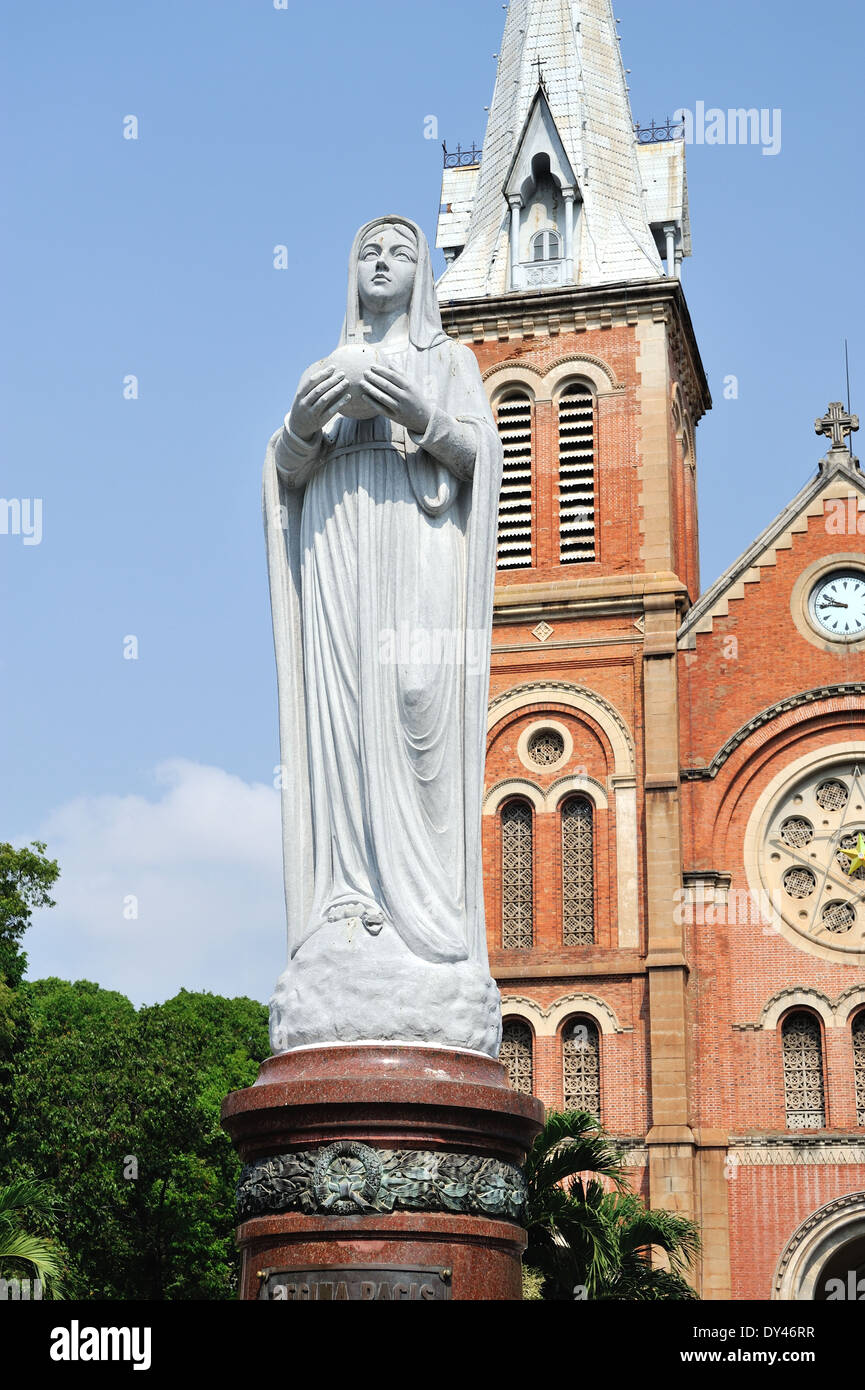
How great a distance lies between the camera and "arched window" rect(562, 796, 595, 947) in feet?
111

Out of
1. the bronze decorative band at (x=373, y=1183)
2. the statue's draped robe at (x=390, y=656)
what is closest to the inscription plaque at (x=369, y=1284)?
the bronze decorative band at (x=373, y=1183)

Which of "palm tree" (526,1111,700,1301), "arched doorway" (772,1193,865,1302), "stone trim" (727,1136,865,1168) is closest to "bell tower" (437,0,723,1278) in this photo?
"stone trim" (727,1136,865,1168)

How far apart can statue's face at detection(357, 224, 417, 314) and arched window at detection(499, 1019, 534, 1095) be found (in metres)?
25.9

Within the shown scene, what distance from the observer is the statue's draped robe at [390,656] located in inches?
297

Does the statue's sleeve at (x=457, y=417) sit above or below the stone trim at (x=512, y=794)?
below

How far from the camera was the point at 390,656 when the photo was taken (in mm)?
7691

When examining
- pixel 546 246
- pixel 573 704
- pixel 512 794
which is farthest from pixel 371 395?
pixel 546 246

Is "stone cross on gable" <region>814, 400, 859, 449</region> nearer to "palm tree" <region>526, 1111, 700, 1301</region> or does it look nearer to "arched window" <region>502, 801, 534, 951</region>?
"arched window" <region>502, 801, 534, 951</region>

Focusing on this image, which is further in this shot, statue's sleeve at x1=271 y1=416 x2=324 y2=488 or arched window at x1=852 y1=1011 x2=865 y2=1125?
arched window at x1=852 y1=1011 x2=865 y2=1125

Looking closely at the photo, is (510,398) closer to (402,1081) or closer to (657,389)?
(657,389)

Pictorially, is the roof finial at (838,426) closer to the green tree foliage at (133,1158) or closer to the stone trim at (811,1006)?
the stone trim at (811,1006)

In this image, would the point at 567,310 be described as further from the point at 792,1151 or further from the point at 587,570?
the point at 792,1151

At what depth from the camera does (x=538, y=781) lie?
1369 inches

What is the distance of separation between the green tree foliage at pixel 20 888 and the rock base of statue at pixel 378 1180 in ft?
72.5
